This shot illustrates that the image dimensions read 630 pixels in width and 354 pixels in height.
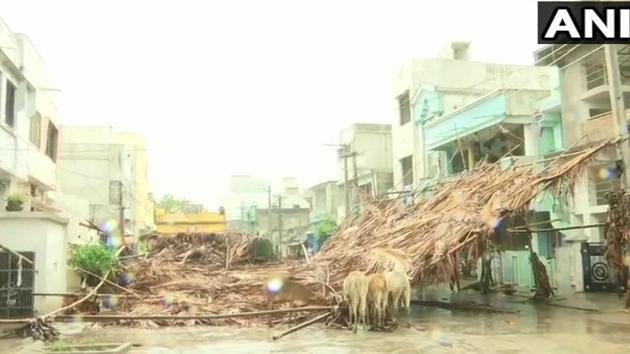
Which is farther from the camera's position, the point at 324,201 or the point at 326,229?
the point at 324,201

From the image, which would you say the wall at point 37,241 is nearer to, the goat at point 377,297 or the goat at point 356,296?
the goat at point 356,296

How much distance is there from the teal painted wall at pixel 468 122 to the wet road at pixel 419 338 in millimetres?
13034

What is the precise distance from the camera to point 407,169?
36062mm

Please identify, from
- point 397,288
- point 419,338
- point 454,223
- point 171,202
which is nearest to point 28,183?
point 454,223

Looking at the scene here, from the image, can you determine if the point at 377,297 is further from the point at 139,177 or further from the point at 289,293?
the point at 139,177

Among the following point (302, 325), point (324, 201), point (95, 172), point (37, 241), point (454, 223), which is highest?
point (95, 172)

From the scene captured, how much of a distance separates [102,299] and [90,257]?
153cm

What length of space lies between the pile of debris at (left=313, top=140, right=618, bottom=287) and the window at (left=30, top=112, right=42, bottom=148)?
10718 mm

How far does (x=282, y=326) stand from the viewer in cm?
1372

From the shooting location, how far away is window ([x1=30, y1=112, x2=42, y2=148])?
2170cm

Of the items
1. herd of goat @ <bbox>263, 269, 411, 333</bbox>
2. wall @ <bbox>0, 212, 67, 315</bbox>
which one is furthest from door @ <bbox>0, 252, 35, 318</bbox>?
herd of goat @ <bbox>263, 269, 411, 333</bbox>

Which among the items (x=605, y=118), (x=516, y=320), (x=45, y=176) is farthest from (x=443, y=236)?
(x=45, y=176)

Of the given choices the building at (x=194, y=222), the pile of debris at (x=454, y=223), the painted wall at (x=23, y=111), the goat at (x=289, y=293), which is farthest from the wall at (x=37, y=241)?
the building at (x=194, y=222)

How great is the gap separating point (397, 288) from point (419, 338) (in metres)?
1.38
